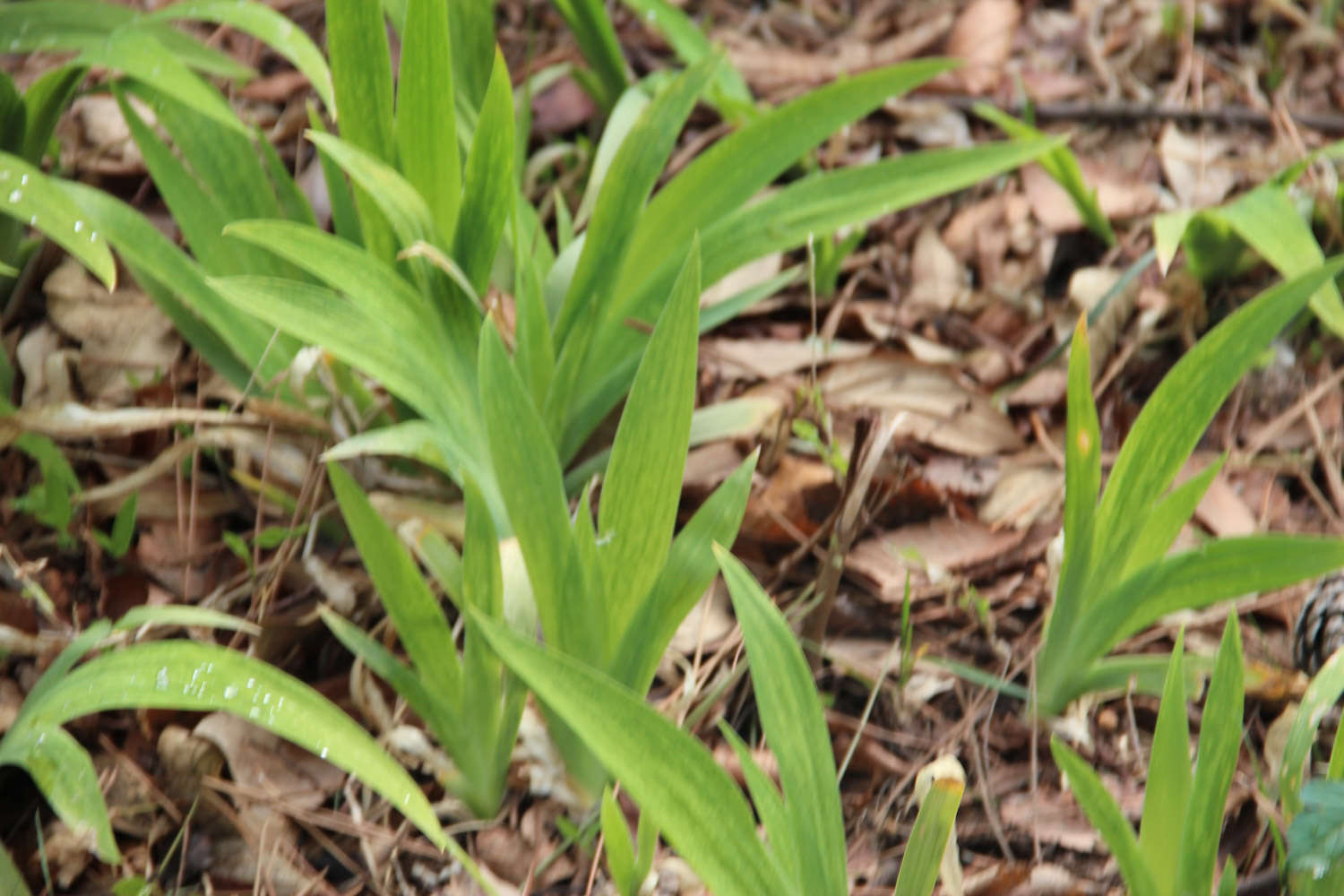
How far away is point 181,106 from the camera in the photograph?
3.69ft

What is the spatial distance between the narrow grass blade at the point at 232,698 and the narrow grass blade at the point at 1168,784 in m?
0.50

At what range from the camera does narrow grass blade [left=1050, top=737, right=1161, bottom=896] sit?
28.9 inches

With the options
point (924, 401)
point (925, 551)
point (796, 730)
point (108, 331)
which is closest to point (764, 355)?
point (924, 401)

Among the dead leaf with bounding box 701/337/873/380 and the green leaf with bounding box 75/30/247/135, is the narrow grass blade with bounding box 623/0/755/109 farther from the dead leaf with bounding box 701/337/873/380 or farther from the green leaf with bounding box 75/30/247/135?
the green leaf with bounding box 75/30/247/135

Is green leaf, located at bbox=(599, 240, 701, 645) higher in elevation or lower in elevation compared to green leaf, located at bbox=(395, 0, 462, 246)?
lower

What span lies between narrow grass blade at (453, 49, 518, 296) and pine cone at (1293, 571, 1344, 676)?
816 millimetres

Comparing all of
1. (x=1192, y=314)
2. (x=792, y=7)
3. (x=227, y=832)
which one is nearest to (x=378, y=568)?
(x=227, y=832)

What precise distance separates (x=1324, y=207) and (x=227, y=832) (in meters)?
1.39

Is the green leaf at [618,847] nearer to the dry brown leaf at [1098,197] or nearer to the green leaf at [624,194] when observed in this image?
the green leaf at [624,194]

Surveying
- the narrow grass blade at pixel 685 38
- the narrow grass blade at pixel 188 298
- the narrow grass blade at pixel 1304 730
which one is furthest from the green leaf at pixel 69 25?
the narrow grass blade at pixel 1304 730

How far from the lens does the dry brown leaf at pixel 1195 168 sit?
1.53m

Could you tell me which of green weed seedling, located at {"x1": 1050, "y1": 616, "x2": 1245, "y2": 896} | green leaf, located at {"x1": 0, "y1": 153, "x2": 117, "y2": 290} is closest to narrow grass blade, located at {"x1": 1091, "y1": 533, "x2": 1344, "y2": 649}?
green weed seedling, located at {"x1": 1050, "y1": 616, "x2": 1245, "y2": 896}

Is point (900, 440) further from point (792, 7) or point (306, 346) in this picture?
point (792, 7)

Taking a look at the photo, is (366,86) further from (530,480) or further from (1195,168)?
(1195,168)
